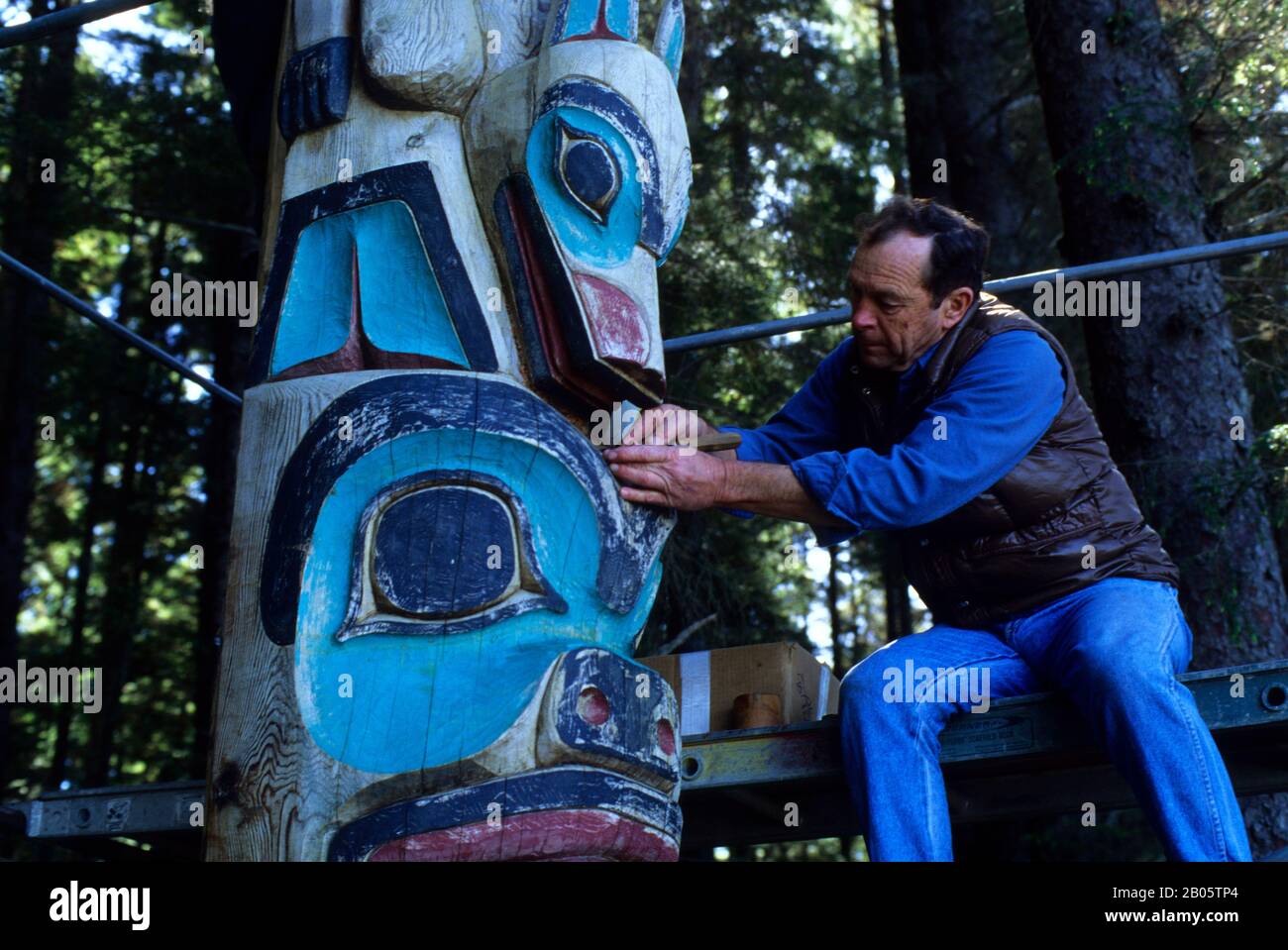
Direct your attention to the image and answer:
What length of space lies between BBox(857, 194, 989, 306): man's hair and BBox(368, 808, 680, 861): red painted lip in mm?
1671

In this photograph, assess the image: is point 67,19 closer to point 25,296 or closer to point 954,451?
point 954,451

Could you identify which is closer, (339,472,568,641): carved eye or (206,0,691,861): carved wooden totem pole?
(206,0,691,861): carved wooden totem pole

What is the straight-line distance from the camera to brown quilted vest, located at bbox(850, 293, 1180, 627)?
349cm

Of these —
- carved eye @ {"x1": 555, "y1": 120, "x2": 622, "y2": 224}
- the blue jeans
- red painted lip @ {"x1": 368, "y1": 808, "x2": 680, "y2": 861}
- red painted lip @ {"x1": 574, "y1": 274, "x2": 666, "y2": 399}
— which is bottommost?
red painted lip @ {"x1": 368, "y1": 808, "x2": 680, "y2": 861}

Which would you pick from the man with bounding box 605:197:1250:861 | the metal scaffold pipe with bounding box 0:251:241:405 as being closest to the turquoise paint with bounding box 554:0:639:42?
the man with bounding box 605:197:1250:861

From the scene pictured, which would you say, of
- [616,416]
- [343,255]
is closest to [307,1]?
[343,255]

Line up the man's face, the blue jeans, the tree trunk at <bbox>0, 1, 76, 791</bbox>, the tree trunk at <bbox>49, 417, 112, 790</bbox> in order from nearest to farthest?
1. the blue jeans
2. the man's face
3. the tree trunk at <bbox>0, 1, 76, 791</bbox>
4. the tree trunk at <bbox>49, 417, 112, 790</bbox>

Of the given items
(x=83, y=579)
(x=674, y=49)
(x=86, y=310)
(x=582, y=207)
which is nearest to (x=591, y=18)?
(x=674, y=49)

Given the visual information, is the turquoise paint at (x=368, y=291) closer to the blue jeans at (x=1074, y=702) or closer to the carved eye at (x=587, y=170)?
the carved eye at (x=587, y=170)

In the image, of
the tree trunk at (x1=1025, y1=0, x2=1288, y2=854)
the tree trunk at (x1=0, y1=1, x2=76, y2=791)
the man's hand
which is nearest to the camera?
the man's hand

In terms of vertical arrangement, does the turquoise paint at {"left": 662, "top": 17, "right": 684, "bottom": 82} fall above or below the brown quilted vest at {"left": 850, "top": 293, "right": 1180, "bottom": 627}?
above

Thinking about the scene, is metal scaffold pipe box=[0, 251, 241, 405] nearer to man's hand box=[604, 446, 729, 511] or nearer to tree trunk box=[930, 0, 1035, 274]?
man's hand box=[604, 446, 729, 511]

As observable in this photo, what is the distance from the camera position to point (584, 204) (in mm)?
3291
